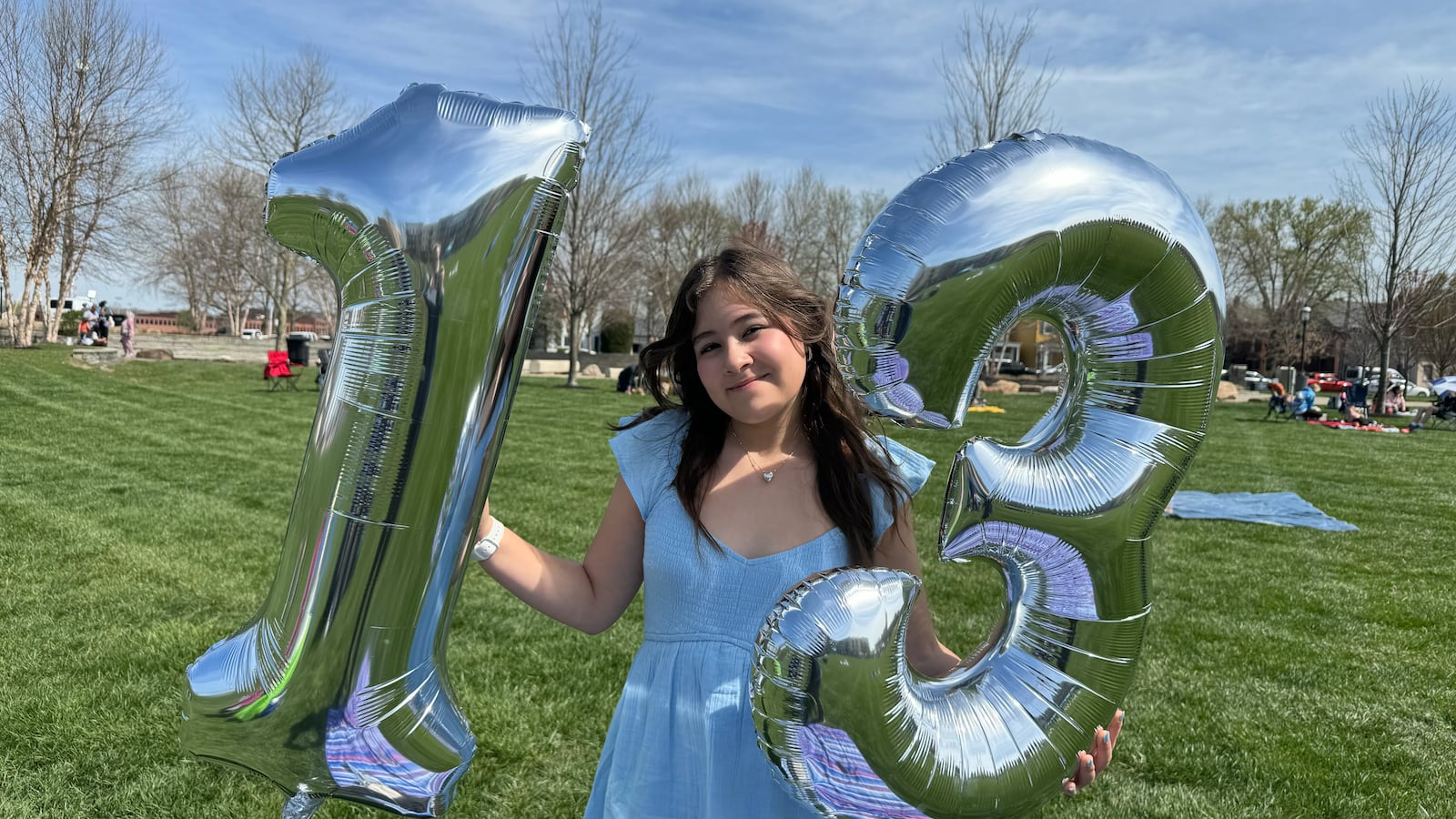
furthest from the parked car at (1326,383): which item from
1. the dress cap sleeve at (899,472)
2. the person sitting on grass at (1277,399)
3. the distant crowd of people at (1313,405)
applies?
the dress cap sleeve at (899,472)

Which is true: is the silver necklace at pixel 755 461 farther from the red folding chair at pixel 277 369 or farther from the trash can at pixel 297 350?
the trash can at pixel 297 350

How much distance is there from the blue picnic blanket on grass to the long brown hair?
25.7ft

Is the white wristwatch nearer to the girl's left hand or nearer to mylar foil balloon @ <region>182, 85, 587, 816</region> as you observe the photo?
mylar foil balloon @ <region>182, 85, 587, 816</region>

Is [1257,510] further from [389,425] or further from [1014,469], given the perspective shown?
[389,425]

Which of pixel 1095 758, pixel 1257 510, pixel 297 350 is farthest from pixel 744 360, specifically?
pixel 297 350

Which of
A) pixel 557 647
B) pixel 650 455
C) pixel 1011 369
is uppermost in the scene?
pixel 1011 369

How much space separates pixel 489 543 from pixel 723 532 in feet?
1.33

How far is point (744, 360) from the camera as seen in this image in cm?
147

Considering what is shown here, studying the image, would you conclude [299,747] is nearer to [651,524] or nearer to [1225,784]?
[651,524]

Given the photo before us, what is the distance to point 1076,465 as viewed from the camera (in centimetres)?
124

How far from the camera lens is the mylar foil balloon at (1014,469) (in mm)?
1089

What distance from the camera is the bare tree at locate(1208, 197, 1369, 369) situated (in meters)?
48.8

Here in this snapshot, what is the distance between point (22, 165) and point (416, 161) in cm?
2884

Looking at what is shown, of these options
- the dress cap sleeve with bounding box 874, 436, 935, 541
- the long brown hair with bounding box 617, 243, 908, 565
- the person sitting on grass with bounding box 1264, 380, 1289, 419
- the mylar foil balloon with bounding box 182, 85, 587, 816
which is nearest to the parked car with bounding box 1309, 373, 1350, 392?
the person sitting on grass with bounding box 1264, 380, 1289, 419
